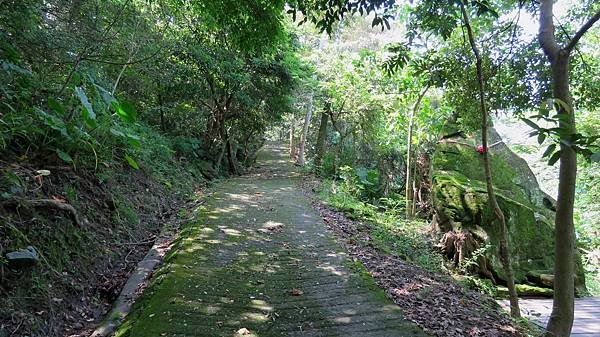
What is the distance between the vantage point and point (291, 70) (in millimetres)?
13047

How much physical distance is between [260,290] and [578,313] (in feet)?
18.6

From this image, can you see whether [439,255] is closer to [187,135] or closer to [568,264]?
[568,264]

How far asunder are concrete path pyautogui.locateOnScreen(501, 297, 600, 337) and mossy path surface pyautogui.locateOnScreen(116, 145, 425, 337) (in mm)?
2750

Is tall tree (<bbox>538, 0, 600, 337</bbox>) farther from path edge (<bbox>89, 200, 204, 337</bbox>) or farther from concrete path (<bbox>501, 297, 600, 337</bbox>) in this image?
path edge (<bbox>89, 200, 204, 337</bbox>)

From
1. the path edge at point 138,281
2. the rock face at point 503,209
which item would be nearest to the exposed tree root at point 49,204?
the path edge at point 138,281

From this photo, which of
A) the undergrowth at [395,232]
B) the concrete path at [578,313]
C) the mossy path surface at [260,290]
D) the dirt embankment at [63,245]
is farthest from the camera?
the undergrowth at [395,232]

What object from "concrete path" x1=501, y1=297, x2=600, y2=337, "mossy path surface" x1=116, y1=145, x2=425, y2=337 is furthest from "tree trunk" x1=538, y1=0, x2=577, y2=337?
"concrete path" x1=501, y1=297, x2=600, y2=337

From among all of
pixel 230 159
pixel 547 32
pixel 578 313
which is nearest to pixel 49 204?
pixel 547 32

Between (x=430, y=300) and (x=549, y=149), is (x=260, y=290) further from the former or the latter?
(x=549, y=149)

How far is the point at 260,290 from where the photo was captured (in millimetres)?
4125

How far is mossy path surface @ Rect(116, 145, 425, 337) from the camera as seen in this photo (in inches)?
131

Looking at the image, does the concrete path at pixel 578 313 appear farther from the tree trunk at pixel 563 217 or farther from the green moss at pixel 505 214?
the tree trunk at pixel 563 217

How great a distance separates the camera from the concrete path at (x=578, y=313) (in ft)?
18.0

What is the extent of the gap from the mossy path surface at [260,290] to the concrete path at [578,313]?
275 centimetres
